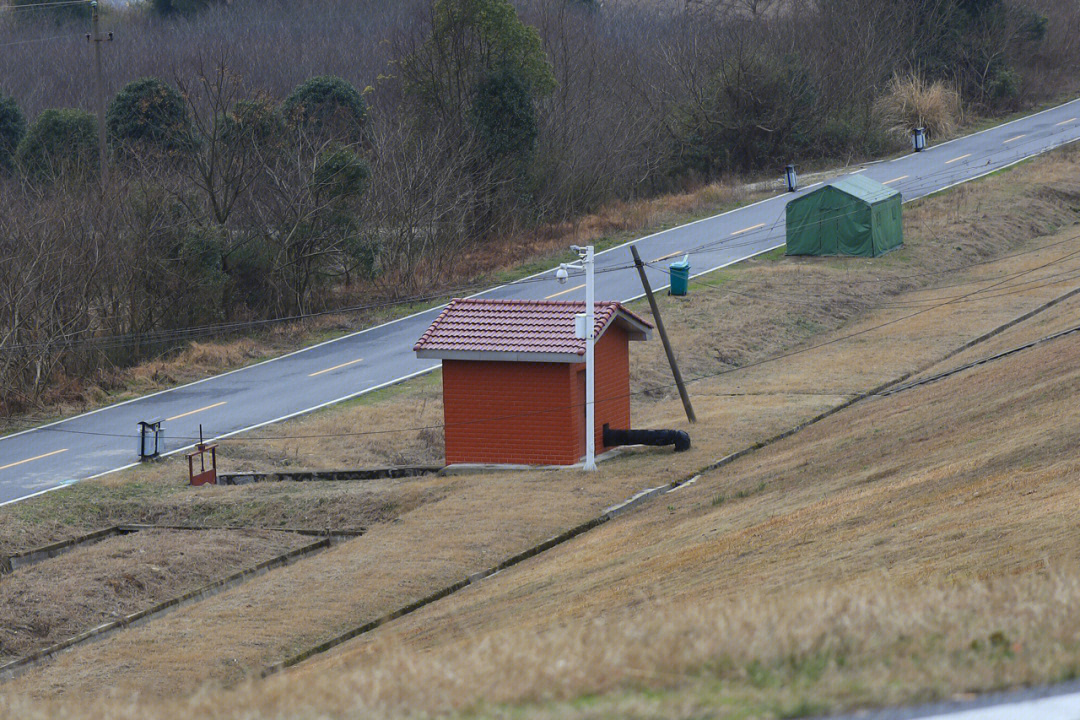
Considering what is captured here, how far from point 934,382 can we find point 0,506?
723 inches

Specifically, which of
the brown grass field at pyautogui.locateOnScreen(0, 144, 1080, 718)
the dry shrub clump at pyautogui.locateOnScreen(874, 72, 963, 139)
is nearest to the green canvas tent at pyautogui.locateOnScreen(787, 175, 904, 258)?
the brown grass field at pyautogui.locateOnScreen(0, 144, 1080, 718)

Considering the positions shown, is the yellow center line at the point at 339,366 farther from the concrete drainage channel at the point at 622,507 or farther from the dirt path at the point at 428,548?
the concrete drainage channel at the point at 622,507

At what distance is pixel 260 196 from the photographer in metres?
39.8

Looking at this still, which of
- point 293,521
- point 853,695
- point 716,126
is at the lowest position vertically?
point 293,521

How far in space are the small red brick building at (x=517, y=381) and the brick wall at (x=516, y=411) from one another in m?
0.02

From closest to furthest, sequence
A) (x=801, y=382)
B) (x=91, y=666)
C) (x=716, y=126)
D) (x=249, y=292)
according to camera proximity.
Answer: (x=91, y=666)
(x=801, y=382)
(x=249, y=292)
(x=716, y=126)

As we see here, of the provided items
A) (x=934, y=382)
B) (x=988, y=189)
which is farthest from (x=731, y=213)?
(x=934, y=382)

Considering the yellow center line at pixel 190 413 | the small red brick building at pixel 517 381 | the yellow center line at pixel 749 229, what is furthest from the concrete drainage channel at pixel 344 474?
the yellow center line at pixel 749 229

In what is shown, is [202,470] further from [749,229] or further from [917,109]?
[917,109]

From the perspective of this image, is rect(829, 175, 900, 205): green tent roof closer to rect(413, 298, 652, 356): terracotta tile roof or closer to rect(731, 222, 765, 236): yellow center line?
rect(731, 222, 765, 236): yellow center line

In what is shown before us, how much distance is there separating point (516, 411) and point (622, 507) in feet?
14.3

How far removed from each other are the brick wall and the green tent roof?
19761 millimetres

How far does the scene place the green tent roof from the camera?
4122 centimetres

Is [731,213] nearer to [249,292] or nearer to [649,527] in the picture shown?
[249,292]
